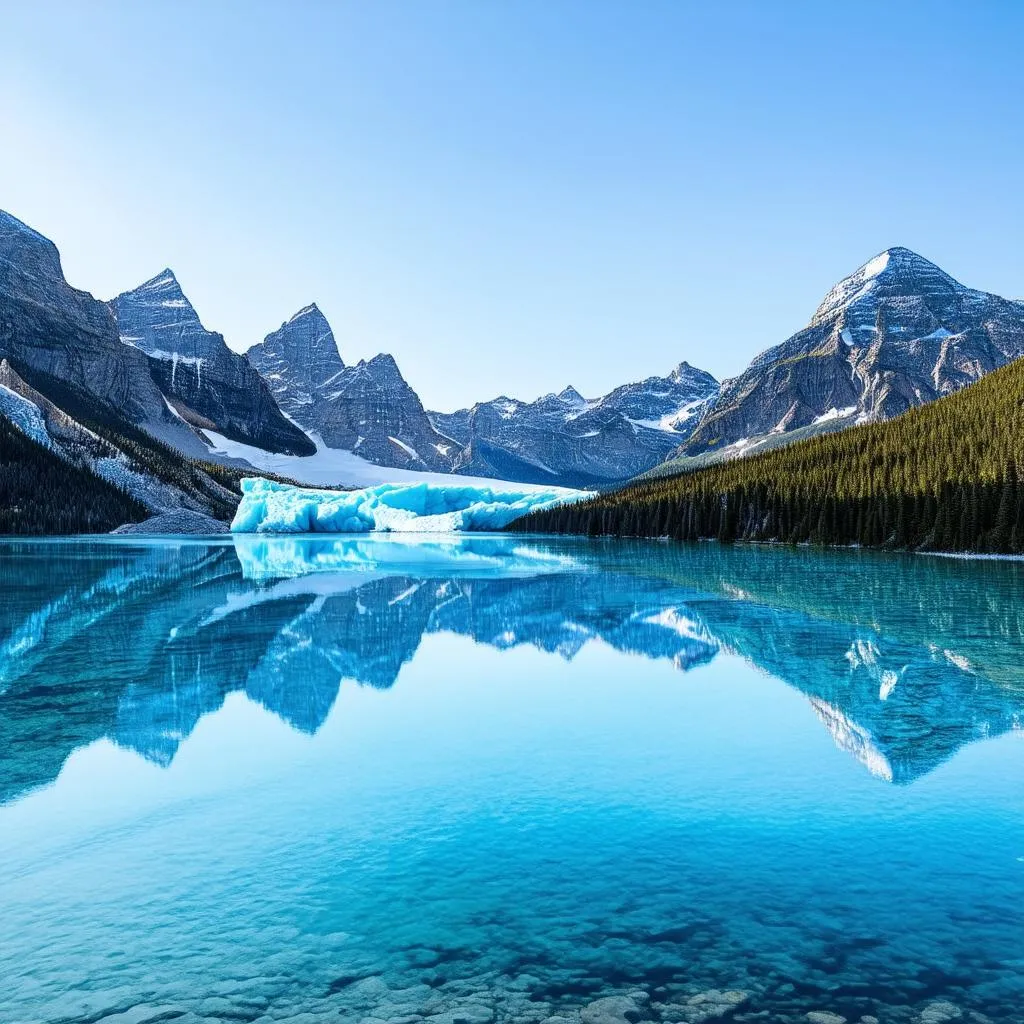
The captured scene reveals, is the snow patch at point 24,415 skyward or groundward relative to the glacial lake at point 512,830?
skyward

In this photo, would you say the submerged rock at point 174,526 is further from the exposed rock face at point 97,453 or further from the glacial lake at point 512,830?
the glacial lake at point 512,830

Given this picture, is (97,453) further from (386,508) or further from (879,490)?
(879,490)

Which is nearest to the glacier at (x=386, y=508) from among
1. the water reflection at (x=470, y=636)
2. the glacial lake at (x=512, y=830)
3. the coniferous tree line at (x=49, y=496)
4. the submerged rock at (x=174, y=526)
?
the submerged rock at (x=174, y=526)

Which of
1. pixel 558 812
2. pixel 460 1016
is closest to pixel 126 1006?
pixel 460 1016

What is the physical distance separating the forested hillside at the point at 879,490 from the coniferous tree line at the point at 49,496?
77.6 meters

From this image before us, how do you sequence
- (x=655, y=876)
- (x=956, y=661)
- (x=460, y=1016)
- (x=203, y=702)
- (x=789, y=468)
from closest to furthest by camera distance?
(x=460, y=1016) → (x=655, y=876) → (x=203, y=702) → (x=956, y=661) → (x=789, y=468)

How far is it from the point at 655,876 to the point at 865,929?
168cm

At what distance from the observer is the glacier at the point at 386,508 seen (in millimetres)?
134625

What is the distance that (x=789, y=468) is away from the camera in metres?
90.7

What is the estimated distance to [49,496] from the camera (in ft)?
421

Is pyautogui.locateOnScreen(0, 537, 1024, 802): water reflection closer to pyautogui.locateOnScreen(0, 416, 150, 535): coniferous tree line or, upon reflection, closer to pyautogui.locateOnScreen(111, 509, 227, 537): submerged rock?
pyautogui.locateOnScreen(0, 416, 150, 535): coniferous tree line

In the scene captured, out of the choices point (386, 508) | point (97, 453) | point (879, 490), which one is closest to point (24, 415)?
point (97, 453)

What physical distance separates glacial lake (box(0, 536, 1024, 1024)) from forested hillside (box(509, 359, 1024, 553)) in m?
44.7

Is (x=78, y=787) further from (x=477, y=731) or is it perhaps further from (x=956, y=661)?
(x=956, y=661)
